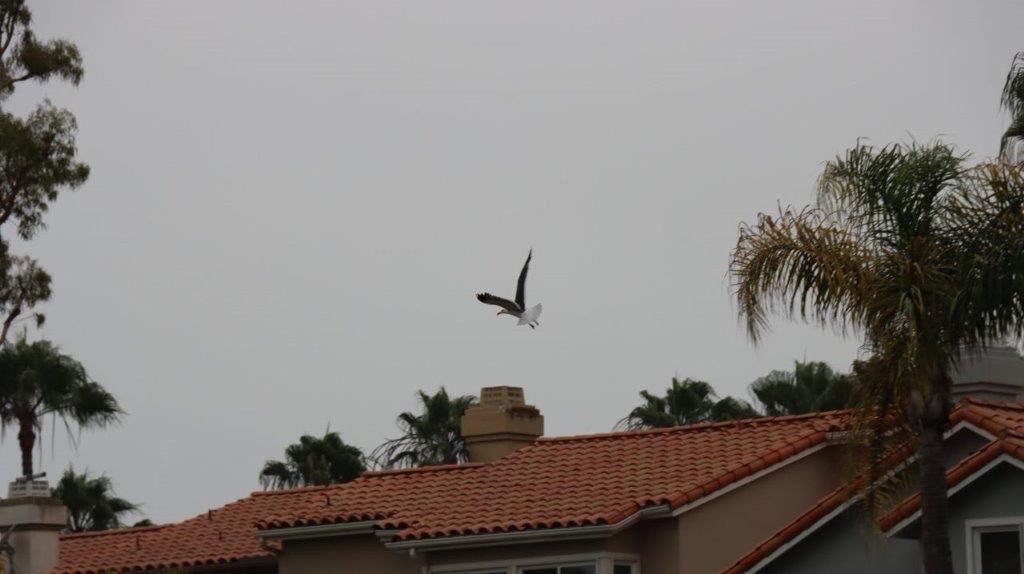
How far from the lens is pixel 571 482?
26.3 metres

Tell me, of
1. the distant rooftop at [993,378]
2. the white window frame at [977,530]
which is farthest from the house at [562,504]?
the white window frame at [977,530]

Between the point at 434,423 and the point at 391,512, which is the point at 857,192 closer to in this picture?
the point at 391,512

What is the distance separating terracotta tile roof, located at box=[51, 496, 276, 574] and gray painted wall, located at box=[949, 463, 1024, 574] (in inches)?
436

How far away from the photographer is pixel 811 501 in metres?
26.0

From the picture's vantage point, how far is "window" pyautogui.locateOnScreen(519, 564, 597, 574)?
974 inches

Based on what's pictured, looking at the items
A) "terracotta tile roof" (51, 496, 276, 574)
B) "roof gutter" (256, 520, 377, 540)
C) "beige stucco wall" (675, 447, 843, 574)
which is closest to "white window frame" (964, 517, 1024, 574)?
"beige stucco wall" (675, 447, 843, 574)

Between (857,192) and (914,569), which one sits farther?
(914,569)

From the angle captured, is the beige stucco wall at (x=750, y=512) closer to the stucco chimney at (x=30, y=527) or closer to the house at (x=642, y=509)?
the house at (x=642, y=509)

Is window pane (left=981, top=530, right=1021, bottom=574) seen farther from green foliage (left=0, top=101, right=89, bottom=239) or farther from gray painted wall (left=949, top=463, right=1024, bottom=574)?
green foliage (left=0, top=101, right=89, bottom=239)

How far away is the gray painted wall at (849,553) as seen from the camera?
74.3 feet

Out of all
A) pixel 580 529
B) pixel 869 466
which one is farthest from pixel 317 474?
pixel 869 466

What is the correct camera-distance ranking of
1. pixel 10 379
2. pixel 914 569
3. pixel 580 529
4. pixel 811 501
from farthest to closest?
1. pixel 10 379
2. pixel 811 501
3. pixel 580 529
4. pixel 914 569

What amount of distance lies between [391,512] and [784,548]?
6289mm

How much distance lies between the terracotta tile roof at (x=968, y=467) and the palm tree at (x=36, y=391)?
29597 millimetres
